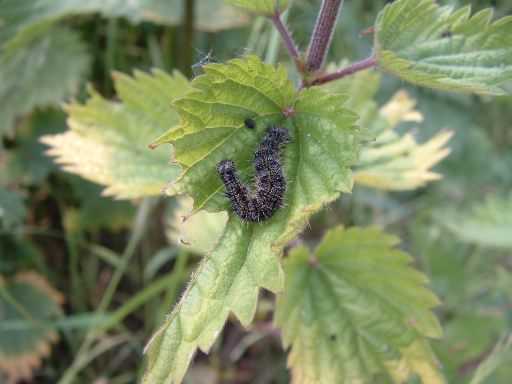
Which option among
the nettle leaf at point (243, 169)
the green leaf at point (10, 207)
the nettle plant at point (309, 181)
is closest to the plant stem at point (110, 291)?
the green leaf at point (10, 207)

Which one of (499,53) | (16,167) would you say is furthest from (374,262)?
(16,167)

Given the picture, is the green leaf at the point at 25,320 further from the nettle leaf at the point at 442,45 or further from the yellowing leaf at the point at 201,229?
the nettle leaf at the point at 442,45

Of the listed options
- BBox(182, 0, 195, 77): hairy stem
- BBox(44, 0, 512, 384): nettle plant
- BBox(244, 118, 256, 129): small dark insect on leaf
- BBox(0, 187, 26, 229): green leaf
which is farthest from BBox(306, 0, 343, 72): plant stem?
BBox(0, 187, 26, 229): green leaf

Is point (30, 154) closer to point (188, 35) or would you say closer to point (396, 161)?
point (188, 35)

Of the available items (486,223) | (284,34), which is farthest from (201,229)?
(486,223)

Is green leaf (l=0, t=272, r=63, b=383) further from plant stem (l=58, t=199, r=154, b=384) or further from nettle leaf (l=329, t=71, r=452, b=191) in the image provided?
nettle leaf (l=329, t=71, r=452, b=191)
